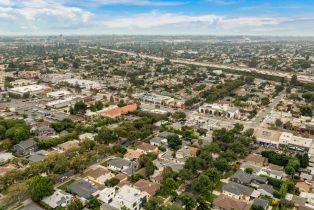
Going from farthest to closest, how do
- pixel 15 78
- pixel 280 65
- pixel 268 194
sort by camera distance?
1. pixel 280 65
2. pixel 15 78
3. pixel 268 194

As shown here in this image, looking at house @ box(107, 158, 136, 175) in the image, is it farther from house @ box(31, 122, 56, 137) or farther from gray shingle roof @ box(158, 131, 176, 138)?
house @ box(31, 122, 56, 137)

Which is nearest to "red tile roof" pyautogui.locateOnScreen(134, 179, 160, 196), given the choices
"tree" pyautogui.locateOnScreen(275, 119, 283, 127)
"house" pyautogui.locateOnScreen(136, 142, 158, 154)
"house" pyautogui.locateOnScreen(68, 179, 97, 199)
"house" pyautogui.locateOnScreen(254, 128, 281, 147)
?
"house" pyautogui.locateOnScreen(68, 179, 97, 199)

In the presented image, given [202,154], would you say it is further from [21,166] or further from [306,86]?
[306,86]

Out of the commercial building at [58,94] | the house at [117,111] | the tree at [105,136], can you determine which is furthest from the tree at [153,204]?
the commercial building at [58,94]

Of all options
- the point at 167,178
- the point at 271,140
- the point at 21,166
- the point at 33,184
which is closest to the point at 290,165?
the point at 271,140

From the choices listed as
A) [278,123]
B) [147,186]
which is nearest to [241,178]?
[147,186]
